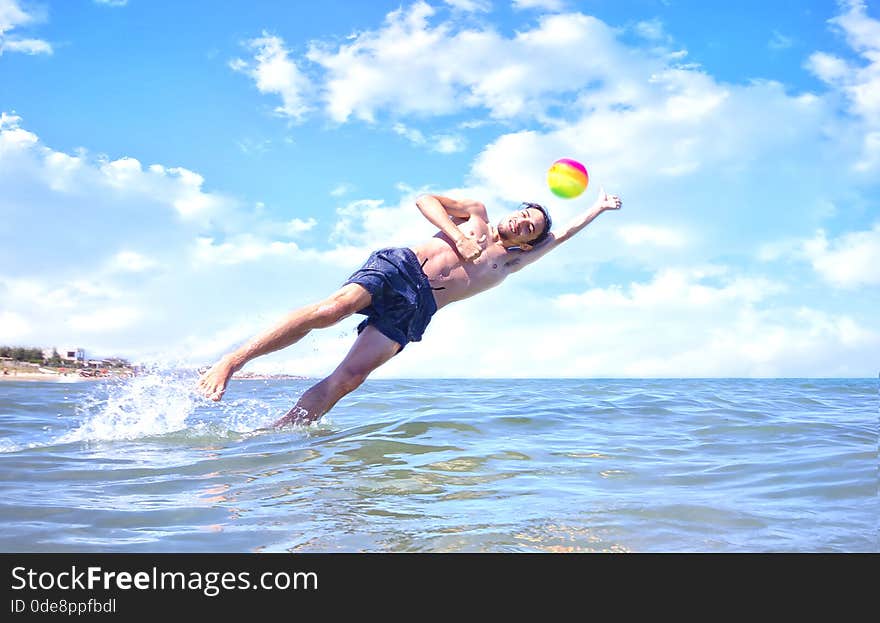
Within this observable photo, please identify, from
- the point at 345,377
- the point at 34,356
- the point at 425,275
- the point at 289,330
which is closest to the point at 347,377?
the point at 345,377

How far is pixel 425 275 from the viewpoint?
21.1ft

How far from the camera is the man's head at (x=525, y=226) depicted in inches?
254

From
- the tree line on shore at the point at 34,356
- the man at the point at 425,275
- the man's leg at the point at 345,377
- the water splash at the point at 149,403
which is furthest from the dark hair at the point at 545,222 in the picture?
the tree line on shore at the point at 34,356

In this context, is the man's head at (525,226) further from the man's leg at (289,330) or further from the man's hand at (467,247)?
the man's leg at (289,330)

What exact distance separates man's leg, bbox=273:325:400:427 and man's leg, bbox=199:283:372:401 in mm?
509

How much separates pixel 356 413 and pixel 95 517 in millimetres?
5641

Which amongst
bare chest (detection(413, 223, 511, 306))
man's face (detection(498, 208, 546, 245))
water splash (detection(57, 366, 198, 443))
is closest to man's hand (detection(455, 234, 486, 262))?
bare chest (detection(413, 223, 511, 306))

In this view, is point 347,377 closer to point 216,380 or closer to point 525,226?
point 216,380

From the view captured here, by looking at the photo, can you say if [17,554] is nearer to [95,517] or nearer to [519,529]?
[95,517]

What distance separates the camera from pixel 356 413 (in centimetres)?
913

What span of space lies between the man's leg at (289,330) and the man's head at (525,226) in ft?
4.72

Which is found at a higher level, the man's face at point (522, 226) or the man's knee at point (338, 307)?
the man's face at point (522, 226)
